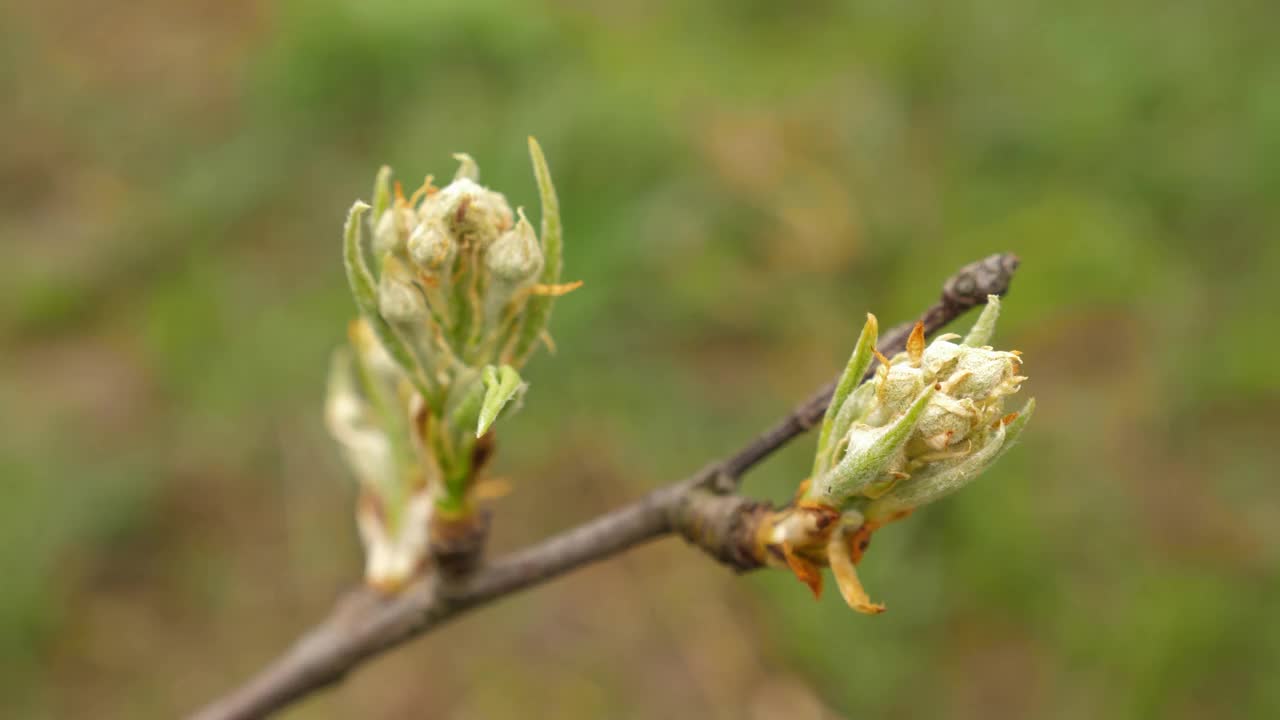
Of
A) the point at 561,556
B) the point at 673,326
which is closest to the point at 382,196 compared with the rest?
the point at 561,556

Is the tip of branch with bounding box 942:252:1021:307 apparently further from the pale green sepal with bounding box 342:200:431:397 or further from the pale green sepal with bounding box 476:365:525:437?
the pale green sepal with bounding box 342:200:431:397

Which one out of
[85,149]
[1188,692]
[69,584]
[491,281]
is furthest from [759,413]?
[85,149]

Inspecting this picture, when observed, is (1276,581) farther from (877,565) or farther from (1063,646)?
(877,565)

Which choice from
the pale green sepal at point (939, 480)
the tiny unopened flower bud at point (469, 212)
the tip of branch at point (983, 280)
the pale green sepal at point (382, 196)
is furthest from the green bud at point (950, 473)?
the pale green sepal at point (382, 196)

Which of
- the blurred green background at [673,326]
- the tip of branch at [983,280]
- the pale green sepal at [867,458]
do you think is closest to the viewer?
the pale green sepal at [867,458]

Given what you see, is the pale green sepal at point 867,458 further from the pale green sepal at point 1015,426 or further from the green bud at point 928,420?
the pale green sepal at point 1015,426

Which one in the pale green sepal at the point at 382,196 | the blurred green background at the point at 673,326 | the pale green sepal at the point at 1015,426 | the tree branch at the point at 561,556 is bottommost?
the blurred green background at the point at 673,326
